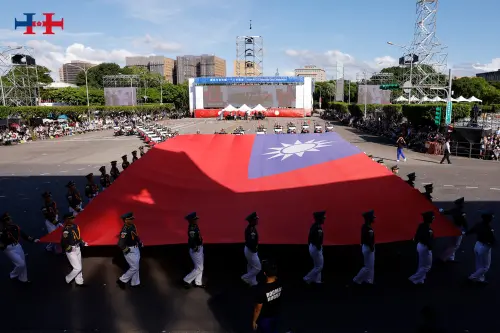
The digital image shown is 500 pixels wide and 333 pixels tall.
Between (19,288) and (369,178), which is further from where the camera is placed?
(369,178)

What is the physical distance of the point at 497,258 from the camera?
9.39m

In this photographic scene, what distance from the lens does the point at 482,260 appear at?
25.8 ft

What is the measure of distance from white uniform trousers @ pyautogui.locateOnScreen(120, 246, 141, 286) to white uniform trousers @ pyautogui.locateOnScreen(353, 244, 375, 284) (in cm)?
451

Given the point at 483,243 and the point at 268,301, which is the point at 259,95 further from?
the point at 268,301

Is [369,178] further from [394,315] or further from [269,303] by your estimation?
[269,303]

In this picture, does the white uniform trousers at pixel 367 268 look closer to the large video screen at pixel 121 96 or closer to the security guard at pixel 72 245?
the security guard at pixel 72 245

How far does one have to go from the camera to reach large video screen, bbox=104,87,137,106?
66312 mm

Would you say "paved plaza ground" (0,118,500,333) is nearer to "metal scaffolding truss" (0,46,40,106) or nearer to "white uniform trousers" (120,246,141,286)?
"white uniform trousers" (120,246,141,286)

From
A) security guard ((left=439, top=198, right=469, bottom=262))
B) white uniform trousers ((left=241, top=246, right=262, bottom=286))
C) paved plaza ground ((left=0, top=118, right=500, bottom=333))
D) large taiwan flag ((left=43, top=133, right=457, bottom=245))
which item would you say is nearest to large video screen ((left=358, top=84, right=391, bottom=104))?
large taiwan flag ((left=43, top=133, right=457, bottom=245))

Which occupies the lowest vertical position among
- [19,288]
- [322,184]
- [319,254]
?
[19,288]

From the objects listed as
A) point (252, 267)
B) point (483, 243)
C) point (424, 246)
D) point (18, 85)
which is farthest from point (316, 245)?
point (18, 85)

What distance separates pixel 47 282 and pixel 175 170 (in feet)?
14.8

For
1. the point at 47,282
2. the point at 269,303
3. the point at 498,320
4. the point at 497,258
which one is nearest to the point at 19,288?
the point at 47,282

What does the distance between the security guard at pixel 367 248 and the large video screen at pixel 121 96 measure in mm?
64220
